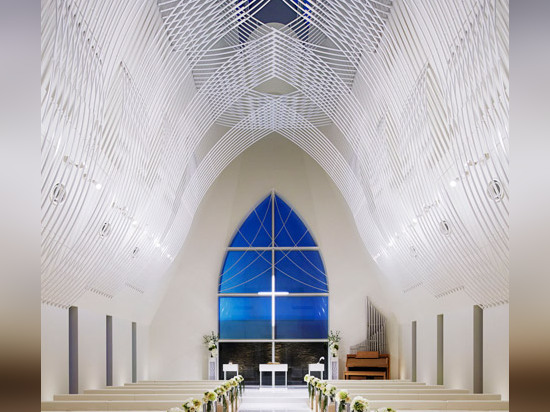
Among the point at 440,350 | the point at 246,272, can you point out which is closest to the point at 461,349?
the point at 440,350

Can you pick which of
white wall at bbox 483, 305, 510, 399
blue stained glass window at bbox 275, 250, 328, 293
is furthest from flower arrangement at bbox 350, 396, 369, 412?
blue stained glass window at bbox 275, 250, 328, 293

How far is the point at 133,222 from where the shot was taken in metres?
16.0

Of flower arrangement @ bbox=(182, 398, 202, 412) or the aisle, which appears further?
the aisle

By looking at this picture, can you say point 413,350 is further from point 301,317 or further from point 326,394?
point 326,394

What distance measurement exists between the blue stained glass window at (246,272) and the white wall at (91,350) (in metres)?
7.88

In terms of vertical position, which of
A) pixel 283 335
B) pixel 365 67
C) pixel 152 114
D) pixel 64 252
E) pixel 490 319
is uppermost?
pixel 365 67

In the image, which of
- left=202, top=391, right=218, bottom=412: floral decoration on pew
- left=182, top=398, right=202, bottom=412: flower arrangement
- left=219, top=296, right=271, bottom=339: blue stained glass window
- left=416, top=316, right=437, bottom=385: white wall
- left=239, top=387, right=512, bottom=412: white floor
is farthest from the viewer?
left=219, top=296, right=271, bottom=339: blue stained glass window

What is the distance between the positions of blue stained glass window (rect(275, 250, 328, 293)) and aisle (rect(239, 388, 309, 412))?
364cm

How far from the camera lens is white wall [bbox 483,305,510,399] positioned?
13414 millimetres

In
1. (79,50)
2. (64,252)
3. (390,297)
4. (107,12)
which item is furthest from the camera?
(390,297)

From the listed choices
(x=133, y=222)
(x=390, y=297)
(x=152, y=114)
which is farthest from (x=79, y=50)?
(x=390, y=297)

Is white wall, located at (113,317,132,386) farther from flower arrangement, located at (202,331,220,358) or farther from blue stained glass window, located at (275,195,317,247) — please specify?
blue stained glass window, located at (275,195,317,247)
